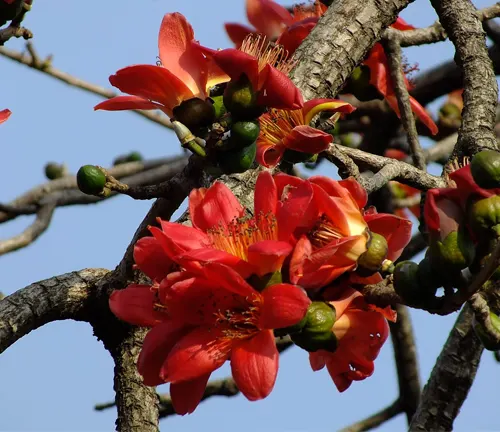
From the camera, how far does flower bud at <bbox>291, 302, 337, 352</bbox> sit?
1.51 meters

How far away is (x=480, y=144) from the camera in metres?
2.03

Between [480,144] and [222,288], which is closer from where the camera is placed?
[222,288]

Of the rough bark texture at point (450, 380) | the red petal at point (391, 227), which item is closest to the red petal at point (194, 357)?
the red petal at point (391, 227)

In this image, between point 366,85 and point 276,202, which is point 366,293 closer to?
point 276,202

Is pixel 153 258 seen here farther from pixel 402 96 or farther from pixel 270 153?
pixel 402 96

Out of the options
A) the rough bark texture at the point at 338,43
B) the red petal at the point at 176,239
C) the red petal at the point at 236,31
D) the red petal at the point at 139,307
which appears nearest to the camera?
the red petal at the point at 176,239

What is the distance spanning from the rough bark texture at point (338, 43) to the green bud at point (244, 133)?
0.42 metres

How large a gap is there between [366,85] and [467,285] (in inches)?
53.9

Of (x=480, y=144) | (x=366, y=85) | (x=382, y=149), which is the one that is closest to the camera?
(x=480, y=144)

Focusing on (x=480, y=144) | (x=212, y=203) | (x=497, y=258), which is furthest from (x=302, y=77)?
(x=497, y=258)

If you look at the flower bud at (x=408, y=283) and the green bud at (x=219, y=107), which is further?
the green bud at (x=219, y=107)

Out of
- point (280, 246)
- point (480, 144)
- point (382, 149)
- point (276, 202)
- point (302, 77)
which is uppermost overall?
point (382, 149)

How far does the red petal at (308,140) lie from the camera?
71.5 inches

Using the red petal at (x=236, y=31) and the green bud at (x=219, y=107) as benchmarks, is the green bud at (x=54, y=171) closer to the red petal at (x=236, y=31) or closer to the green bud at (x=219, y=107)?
the red petal at (x=236, y=31)
